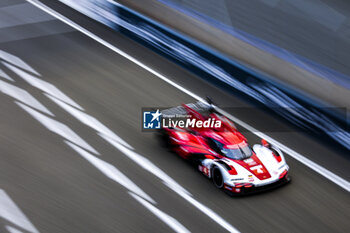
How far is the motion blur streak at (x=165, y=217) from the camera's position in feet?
30.5

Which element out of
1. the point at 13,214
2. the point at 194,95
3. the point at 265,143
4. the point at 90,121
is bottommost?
the point at 13,214

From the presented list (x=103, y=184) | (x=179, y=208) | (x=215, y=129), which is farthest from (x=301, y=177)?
(x=103, y=184)

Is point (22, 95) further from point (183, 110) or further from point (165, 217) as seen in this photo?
point (165, 217)

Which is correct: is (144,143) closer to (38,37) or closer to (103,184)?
(103,184)

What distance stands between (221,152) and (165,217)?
75.2 inches

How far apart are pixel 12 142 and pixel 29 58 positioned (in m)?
4.43

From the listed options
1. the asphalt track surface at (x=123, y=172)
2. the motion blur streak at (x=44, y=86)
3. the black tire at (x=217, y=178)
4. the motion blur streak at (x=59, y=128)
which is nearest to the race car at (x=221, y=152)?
the black tire at (x=217, y=178)

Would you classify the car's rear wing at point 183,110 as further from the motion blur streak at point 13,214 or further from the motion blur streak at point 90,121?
the motion blur streak at point 13,214

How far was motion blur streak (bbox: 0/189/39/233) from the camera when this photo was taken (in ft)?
29.8

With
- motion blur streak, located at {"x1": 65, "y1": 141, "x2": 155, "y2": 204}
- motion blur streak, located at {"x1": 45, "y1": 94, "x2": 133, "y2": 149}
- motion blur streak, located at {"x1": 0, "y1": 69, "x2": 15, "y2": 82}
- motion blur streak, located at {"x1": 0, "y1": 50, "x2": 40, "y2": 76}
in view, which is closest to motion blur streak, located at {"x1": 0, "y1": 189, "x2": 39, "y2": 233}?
motion blur streak, located at {"x1": 65, "y1": 141, "x2": 155, "y2": 204}

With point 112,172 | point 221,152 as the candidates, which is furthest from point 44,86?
point 221,152

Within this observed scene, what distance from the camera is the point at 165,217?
31.2ft

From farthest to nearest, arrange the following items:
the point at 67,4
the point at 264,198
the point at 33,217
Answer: the point at 67,4
the point at 264,198
the point at 33,217

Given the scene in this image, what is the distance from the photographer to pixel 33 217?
9273 millimetres
